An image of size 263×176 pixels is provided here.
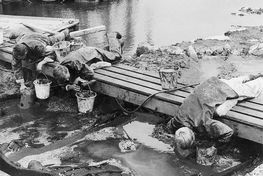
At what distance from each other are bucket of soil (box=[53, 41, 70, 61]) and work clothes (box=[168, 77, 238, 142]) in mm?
3169

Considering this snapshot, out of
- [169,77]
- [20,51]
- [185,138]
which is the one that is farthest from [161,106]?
[20,51]

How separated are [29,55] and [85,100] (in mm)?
1556

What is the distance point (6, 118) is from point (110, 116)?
1.86 metres

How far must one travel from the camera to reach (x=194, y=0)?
24.3 metres

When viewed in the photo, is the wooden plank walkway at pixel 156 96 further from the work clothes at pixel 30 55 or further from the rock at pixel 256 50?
the rock at pixel 256 50

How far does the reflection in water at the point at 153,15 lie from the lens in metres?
15.4

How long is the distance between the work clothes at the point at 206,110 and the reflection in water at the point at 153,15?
296 inches

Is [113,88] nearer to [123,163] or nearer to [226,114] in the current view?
[123,163]

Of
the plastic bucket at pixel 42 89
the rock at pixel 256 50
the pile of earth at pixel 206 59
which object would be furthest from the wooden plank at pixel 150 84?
the rock at pixel 256 50

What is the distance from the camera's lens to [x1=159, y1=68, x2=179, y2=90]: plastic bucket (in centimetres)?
605

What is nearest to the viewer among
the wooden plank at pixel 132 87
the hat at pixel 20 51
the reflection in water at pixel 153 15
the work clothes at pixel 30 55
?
the wooden plank at pixel 132 87

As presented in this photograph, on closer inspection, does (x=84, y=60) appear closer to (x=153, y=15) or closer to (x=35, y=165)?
(x=35, y=165)

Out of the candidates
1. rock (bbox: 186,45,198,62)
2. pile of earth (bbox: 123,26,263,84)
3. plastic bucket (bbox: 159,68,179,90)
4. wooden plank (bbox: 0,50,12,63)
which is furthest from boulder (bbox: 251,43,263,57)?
wooden plank (bbox: 0,50,12,63)

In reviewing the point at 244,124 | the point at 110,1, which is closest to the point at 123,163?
the point at 244,124
